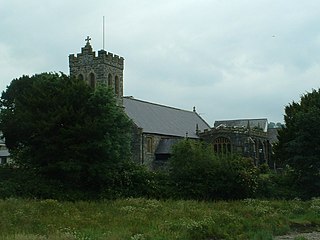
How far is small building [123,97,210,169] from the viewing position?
5941cm

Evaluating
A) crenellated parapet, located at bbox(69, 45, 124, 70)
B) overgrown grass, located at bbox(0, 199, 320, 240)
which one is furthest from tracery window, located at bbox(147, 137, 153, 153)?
overgrown grass, located at bbox(0, 199, 320, 240)

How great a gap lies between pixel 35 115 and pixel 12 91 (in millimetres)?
27185

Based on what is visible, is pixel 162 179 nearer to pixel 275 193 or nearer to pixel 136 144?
pixel 275 193

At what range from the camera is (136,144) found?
5884 cm

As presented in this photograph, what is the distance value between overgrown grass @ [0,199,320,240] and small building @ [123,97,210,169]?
29.6 meters

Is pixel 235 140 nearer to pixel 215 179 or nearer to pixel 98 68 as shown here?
pixel 98 68

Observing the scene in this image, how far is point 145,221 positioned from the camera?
70.6 feet

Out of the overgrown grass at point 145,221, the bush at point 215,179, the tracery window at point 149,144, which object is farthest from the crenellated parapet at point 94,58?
the overgrown grass at point 145,221

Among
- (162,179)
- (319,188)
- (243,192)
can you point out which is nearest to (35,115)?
(162,179)

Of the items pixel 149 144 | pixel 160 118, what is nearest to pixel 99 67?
pixel 149 144

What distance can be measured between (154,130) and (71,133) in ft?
95.4

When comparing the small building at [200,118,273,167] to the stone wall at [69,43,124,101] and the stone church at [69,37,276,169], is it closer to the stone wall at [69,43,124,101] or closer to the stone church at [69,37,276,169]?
the stone church at [69,37,276,169]

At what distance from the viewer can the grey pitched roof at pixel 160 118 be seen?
203ft

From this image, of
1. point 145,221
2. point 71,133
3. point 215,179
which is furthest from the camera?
point 215,179
